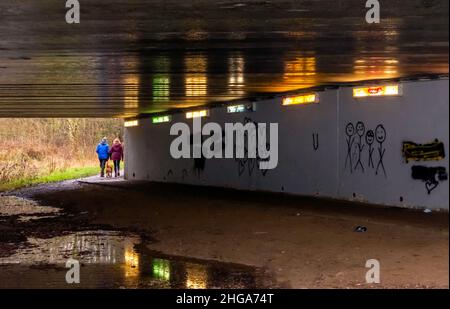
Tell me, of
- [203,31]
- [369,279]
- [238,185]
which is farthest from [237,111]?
[369,279]

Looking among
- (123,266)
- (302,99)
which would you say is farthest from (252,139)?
(123,266)

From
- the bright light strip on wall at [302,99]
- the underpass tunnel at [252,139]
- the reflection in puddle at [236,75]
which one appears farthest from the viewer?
the bright light strip on wall at [302,99]

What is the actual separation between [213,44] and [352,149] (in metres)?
7.27

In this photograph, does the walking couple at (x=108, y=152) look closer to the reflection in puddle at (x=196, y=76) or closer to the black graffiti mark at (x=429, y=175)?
the reflection in puddle at (x=196, y=76)

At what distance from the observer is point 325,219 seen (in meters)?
13.3

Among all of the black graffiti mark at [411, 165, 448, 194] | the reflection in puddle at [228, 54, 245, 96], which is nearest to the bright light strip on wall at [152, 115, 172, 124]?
the reflection in puddle at [228, 54, 245, 96]

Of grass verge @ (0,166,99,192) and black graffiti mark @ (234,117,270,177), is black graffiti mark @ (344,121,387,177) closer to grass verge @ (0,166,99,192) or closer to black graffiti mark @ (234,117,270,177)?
black graffiti mark @ (234,117,270,177)

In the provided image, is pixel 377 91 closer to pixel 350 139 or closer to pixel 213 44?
pixel 350 139

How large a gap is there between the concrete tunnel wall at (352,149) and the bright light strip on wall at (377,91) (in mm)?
143

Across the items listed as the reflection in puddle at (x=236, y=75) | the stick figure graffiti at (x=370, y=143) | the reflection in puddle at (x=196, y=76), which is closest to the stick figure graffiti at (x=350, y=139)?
the stick figure graffiti at (x=370, y=143)

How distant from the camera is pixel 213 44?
34.0ft

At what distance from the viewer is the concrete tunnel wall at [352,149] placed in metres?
14.0

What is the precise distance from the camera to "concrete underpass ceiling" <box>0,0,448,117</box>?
25.8ft

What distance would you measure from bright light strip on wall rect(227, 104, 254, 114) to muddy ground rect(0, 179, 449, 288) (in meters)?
4.66
